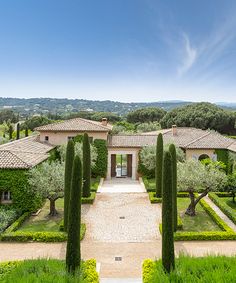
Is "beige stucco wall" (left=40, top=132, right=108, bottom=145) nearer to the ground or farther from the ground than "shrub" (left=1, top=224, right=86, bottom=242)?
farther from the ground

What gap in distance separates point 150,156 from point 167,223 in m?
21.1

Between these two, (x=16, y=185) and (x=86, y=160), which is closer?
(x=16, y=185)

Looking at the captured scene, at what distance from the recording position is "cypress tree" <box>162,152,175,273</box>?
14.9 m

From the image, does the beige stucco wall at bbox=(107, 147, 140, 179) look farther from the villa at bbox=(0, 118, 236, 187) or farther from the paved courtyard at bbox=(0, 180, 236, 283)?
the paved courtyard at bbox=(0, 180, 236, 283)

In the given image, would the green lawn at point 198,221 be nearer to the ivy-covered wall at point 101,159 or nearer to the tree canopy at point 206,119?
the ivy-covered wall at point 101,159

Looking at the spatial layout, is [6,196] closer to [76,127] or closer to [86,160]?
[86,160]

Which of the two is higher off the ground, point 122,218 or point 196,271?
Answer: point 196,271

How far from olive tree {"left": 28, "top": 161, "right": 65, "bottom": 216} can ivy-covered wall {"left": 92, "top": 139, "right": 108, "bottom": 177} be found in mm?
14530

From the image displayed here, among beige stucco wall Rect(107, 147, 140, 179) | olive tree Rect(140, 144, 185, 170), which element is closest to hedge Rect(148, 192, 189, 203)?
olive tree Rect(140, 144, 185, 170)

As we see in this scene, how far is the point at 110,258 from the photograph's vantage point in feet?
57.9

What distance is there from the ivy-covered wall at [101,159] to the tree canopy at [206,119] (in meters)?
48.2

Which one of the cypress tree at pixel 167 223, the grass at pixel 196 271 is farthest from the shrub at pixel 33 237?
the cypress tree at pixel 167 223

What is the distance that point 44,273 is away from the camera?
13148mm

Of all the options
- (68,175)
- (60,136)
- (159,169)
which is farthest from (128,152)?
(68,175)
